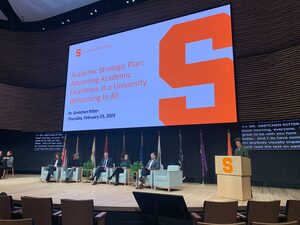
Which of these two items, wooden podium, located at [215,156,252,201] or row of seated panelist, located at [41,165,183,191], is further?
row of seated panelist, located at [41,165,183,191]

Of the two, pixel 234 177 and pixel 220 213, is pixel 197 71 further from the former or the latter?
pixel 220 213

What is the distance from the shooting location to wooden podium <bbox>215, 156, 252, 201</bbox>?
14.5 ft

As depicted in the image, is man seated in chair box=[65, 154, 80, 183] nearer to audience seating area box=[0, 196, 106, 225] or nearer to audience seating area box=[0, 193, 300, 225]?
audience seating area box=[0, 196, 106, 225]

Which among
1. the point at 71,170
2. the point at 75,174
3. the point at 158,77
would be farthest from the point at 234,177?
the point at 71,170

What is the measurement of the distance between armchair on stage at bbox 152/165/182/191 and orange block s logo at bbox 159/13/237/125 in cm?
145

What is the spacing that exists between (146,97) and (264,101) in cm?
325

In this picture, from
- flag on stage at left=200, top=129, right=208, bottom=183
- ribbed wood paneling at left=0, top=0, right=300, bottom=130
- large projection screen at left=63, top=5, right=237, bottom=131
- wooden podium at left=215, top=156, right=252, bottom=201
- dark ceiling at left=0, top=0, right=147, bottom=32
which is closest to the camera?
wooden podium at left=215, top=156, right=252, bottom=201

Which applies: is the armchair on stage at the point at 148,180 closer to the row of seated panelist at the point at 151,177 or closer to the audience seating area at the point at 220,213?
the row of seated panelist at the point at 151,177

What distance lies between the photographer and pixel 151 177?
6.69 m

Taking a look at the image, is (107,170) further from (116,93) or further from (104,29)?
(104,29)

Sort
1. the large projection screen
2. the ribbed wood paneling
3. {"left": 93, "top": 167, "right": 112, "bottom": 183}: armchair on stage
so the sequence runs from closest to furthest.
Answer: the ribbed wood paneling → the large projection screen → {"left": 93, "top": 167, "right": 112, "bottom": 183}: armchair on stage

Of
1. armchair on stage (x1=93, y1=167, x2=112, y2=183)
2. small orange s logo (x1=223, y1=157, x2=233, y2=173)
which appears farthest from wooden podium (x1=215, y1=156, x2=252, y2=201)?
armchair on stage (x1=93, y1=167, x2=112, y2=183)

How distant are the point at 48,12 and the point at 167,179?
27.6 feet

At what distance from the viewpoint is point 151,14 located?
8773mm
